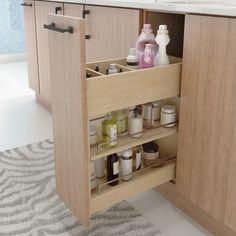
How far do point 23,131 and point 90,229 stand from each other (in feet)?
3.56

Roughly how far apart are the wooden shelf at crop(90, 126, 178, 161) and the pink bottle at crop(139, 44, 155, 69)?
260 millimetres

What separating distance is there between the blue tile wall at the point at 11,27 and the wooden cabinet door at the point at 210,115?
349 cm

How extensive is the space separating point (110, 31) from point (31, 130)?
97 cm

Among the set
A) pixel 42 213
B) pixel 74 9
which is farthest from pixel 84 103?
pixel 74 9

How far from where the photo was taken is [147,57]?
4.00 ft

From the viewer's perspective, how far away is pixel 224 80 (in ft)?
3.56

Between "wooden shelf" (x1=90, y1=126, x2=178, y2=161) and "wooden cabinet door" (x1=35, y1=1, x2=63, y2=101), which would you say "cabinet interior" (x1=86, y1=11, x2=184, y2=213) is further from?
"wooden cabinet door" (x1=35, y1=1, x2=63, y2=101)

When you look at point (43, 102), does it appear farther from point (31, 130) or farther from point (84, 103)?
point (84, 103)

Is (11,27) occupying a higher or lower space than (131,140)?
higher

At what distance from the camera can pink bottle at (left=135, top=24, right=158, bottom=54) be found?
1.29 metres

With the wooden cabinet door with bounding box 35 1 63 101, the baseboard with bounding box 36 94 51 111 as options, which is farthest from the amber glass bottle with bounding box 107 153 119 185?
the baseboard with bounding box 36 94 51 111

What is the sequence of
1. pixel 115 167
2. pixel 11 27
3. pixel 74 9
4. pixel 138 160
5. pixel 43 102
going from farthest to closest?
pixel 11 27, pixel 43 102, pixel 74 9, pixel 138 160, pixel 115 167

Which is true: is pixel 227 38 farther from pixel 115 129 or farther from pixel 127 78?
pixel 115 129

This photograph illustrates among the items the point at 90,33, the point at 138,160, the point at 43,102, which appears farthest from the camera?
the point at 43,102
